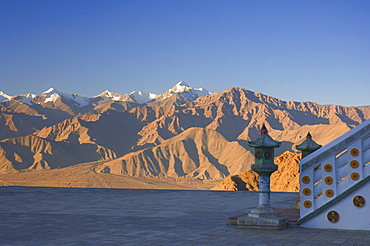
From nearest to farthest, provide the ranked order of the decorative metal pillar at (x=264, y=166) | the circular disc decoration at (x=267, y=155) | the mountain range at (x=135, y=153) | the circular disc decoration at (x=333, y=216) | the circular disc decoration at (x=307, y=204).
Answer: the circular disc decoration at (x=333, y=216) < the circular disc decoration at (x=307, y=204) < the decorative metal pillar at (x=264, y=166) < the circular disc decoration at (x=267, y=155) < the mountain range at (x=135, y=153)

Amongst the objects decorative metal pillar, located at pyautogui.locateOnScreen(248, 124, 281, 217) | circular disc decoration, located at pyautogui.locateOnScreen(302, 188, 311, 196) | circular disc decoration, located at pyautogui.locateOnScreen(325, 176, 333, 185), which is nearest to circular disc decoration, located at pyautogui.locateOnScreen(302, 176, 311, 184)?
circular disc decoration, located at pyautogui.locateOnScreen(302, 188, 311, 196)

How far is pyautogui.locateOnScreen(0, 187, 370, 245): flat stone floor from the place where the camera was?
845 cm

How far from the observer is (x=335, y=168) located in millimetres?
9484

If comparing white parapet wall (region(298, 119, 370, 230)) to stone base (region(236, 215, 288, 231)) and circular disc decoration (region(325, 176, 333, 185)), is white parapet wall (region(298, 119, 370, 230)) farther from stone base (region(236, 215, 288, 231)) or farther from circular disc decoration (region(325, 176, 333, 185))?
stone base (region(236, 215, 288, 231))

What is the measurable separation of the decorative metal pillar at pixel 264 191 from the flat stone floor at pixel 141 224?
254 millimetres

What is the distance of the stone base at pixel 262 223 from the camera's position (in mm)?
9539

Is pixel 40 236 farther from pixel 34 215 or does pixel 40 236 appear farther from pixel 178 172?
pixel 178 172

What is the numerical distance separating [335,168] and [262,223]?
163 cm

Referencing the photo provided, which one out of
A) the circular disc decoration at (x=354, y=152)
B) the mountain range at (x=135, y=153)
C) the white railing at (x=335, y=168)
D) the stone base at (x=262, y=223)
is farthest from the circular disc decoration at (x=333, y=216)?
the mountain range at (x=135, y=153)

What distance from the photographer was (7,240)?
8.61m

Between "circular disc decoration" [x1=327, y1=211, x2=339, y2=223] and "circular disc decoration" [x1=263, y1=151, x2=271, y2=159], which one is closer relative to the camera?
"circular disc decoration" [x1=327, y1=211, x2=339, y2=223]

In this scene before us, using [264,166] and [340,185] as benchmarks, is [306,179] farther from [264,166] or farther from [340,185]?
[264,166]

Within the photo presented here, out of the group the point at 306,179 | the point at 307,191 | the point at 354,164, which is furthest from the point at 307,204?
the point at 354,164

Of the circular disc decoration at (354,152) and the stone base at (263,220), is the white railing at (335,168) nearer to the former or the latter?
the circular disc decoration at (354,152)
